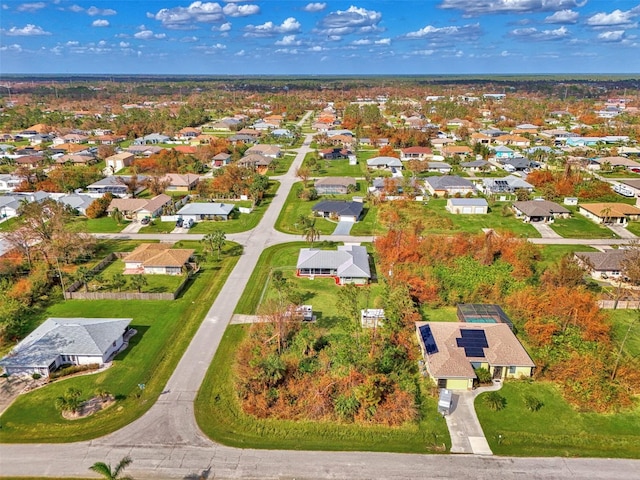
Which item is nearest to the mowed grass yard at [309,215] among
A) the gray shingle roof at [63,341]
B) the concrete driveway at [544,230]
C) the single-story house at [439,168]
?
the concrete driveway at [544,230]

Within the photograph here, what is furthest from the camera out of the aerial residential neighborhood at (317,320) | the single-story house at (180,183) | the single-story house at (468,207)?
the single-story house at (180,183)

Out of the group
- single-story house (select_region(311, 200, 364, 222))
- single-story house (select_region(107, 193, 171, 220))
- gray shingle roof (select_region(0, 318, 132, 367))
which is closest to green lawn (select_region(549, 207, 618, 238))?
single-story house (select_region(311, 200, 364, 222))

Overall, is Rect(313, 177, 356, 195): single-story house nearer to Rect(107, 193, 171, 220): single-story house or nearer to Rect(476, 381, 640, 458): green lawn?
Rect(107, 193, 171, 220): single-story house

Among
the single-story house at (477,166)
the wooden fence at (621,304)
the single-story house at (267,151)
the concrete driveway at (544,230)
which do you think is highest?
the single-story house at (267,151)

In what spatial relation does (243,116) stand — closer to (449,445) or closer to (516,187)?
(516,187)

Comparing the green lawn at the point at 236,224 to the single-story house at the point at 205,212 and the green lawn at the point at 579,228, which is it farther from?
the green lawn at the point at 579,228

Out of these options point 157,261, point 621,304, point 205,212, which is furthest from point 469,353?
point 205,212
